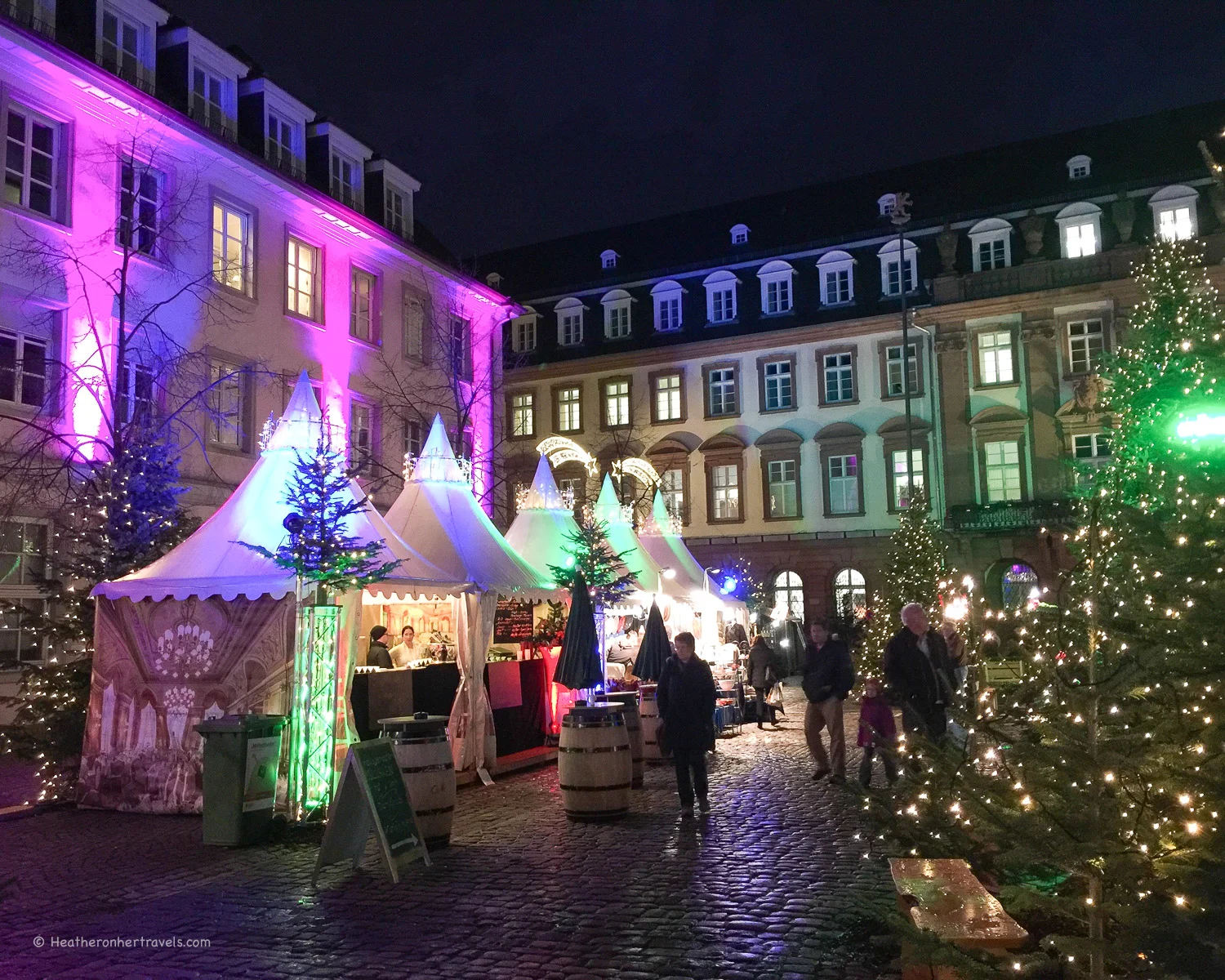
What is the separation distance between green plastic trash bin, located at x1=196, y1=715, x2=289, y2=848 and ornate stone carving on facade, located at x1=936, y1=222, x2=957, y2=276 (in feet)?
104

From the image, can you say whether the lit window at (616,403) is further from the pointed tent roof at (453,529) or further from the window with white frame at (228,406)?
the pointed tent roof at (453,529)

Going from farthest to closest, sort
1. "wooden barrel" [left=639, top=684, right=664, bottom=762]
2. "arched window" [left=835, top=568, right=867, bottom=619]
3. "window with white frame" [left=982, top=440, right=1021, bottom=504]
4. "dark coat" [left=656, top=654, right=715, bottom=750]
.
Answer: "arched window" [left=835, top=568, right=867, bottom=619]
"window with white frame" [left=982, top=440, right=1021, bottom=504]
"wooden barrel" [left=639, top=684, right=664, bottom=762]
"dark coat" [left=656, top=654, right=715, bottom=750]

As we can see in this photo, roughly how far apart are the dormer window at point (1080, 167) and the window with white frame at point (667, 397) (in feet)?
49.9

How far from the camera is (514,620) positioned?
54.9 ft

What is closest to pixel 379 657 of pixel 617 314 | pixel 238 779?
pixel 238 779

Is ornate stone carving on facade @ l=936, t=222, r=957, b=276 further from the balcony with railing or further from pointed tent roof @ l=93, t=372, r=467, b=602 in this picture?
pointed tent roof @ l=93, t=372, r=467, b=602

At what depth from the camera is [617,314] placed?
142 ft

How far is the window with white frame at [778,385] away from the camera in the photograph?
3966 centimetres

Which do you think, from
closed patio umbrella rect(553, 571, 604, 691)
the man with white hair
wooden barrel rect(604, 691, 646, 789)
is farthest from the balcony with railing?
the man with white hair

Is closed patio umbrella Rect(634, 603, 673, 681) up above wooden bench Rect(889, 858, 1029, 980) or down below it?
above

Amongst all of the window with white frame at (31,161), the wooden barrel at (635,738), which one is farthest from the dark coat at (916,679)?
the window with white frame at (31,161)

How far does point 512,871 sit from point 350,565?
3880mm

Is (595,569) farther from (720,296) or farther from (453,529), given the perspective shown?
(720,296)

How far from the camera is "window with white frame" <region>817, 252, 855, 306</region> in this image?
3906cm
